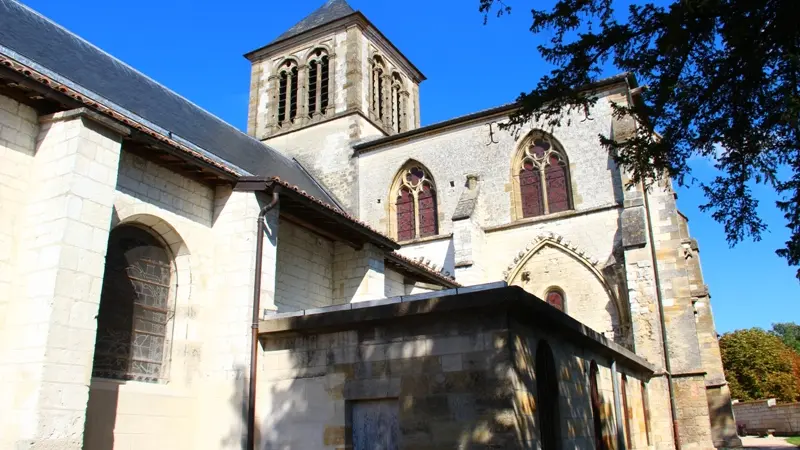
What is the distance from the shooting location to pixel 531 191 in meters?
17.3

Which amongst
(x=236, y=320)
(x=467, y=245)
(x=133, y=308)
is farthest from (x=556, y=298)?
(x=133, y=308)

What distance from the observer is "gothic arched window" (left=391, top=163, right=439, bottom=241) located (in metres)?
18.6

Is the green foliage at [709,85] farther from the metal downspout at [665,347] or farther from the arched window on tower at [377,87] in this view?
the arched window on tower at [377,87]

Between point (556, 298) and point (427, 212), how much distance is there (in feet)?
14.7

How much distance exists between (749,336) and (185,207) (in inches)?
1447

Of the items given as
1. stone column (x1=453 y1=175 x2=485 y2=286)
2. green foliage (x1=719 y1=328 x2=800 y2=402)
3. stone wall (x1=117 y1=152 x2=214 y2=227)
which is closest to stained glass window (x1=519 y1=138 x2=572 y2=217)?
stone column (x1=453 y1=175 x2=485 y2=286)

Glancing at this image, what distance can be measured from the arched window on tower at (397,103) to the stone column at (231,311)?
14.9m

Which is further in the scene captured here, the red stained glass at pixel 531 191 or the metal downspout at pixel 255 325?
the red stained glass at pixel 531 191

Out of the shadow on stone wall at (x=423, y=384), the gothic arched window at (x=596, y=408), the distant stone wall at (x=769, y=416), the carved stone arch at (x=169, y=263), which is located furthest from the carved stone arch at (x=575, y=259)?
the distant stone wall at (x=769, y=416)

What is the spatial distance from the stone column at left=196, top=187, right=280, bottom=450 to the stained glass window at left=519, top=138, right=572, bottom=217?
9.28 meters

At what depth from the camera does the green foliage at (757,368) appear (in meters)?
35.7

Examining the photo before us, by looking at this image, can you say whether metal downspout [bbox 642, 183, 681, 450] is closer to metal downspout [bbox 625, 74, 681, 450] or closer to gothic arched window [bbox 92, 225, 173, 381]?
metal downspout [bbox 625, 74, 681, 450]

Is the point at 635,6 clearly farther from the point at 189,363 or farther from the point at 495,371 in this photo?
the point at 189,363

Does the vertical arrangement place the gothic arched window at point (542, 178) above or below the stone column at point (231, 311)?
above
